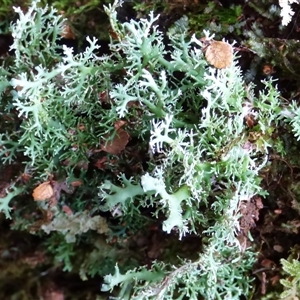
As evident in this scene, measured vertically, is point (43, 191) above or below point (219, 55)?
below

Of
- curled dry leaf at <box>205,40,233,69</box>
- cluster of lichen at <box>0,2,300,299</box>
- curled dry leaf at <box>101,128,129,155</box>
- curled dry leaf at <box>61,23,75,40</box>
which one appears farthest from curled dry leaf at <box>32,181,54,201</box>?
curled dry leaf at <box>205,40,233,69</box>

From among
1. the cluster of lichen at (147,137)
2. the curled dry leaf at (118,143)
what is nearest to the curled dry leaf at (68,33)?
the cluster of lichen at (147,137)

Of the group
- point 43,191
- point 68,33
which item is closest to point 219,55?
point 68,33

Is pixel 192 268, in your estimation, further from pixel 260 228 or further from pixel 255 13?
pixel 255 13

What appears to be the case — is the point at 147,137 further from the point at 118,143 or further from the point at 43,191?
the point at 43,191

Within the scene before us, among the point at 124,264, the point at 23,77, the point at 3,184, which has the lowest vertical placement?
the point at 124,264

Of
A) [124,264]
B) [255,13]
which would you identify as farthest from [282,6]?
[124,264]
